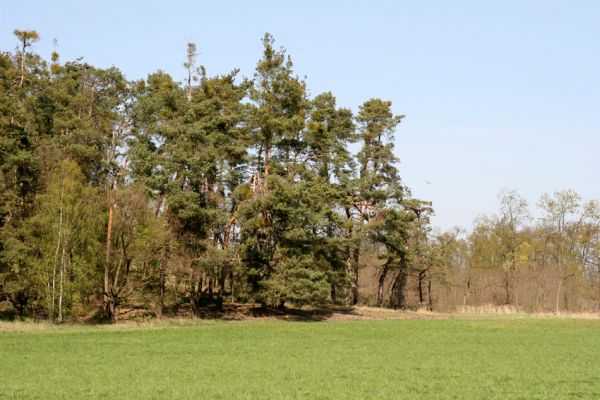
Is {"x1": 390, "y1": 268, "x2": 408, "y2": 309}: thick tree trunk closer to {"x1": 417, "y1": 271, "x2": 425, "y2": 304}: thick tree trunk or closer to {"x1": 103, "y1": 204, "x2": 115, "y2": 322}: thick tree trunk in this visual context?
{"x1": 417, "y1": 271, "x2": 425, "y2": 304}: thick tree trunk

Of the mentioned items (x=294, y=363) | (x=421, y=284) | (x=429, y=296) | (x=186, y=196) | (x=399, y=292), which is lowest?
(x=294, y=363)

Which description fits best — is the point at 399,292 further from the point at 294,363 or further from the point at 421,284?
the point at 294,363

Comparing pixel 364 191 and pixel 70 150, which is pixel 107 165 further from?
pixel 364 191

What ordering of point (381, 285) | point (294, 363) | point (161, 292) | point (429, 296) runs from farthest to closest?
point (429, 296) → point (381, 285) → point (161, 292) → point (294, 363)

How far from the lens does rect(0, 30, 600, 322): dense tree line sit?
36.0 m

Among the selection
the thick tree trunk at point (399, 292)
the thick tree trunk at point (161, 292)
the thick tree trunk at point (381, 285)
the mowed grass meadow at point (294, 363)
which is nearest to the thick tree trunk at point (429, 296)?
the thick tree trunk at point (399, 292)

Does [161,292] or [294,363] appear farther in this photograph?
[161,292]

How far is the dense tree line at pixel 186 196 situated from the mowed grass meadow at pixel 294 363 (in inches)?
175

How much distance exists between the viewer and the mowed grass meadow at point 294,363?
16.0m

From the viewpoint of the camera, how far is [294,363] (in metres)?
21.7

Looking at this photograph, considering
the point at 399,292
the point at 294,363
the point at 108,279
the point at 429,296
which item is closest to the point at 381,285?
the point at 399,292

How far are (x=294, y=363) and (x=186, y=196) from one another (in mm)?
19391

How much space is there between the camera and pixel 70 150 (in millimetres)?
42500

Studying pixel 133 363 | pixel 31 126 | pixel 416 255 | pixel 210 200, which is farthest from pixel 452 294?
pixel 133 363
